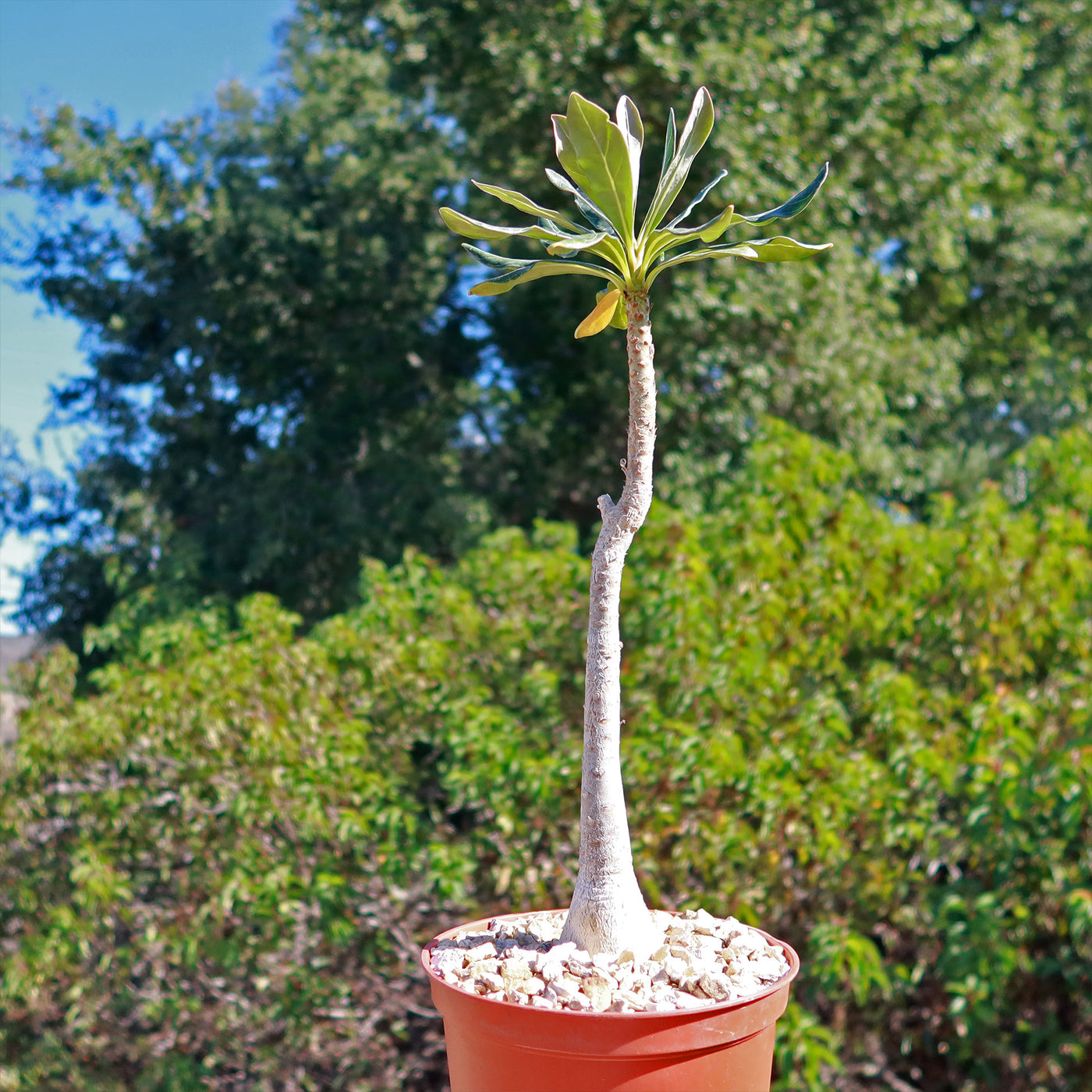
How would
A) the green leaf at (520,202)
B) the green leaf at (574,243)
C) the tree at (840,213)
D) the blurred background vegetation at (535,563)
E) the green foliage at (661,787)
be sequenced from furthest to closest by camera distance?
the tree at (840,213), the blurred background vegetation at (535,563), the green foliage at (661,787), the green leaf at (520,202), the green leaf at (574,243)

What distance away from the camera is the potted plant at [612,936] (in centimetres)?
111

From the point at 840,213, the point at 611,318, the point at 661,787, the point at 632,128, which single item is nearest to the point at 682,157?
the point at 632,128

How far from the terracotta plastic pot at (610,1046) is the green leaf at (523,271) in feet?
2.88

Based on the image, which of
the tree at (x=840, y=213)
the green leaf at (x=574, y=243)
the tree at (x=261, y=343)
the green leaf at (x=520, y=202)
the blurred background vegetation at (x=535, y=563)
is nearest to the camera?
the green leaf at (x=574, y=243)

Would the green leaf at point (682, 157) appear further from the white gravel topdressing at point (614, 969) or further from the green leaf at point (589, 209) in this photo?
the white gravel topdressing at point (614, 969)

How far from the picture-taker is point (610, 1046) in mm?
1085

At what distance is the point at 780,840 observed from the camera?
119 inches

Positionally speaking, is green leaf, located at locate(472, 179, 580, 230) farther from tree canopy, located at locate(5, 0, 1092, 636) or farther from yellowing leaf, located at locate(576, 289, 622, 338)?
tree canopy, located at locate(5, 0, 1092, 636)

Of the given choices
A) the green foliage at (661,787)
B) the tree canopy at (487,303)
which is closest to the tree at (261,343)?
the tree canopy at (487,303)

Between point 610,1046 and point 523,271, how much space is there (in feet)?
3.12

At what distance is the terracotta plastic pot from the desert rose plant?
18 centimetres

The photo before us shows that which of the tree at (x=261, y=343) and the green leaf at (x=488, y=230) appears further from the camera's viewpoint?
the tree at (x=261, y=343)

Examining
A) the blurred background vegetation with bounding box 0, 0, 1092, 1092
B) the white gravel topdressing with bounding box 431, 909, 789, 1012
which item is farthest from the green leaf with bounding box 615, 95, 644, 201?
the blurred background vegetation with bounding box 0, 0, 1092, 1092

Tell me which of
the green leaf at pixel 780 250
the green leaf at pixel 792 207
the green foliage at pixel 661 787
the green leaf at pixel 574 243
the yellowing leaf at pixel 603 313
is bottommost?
the green foliage at pixel 661 787
